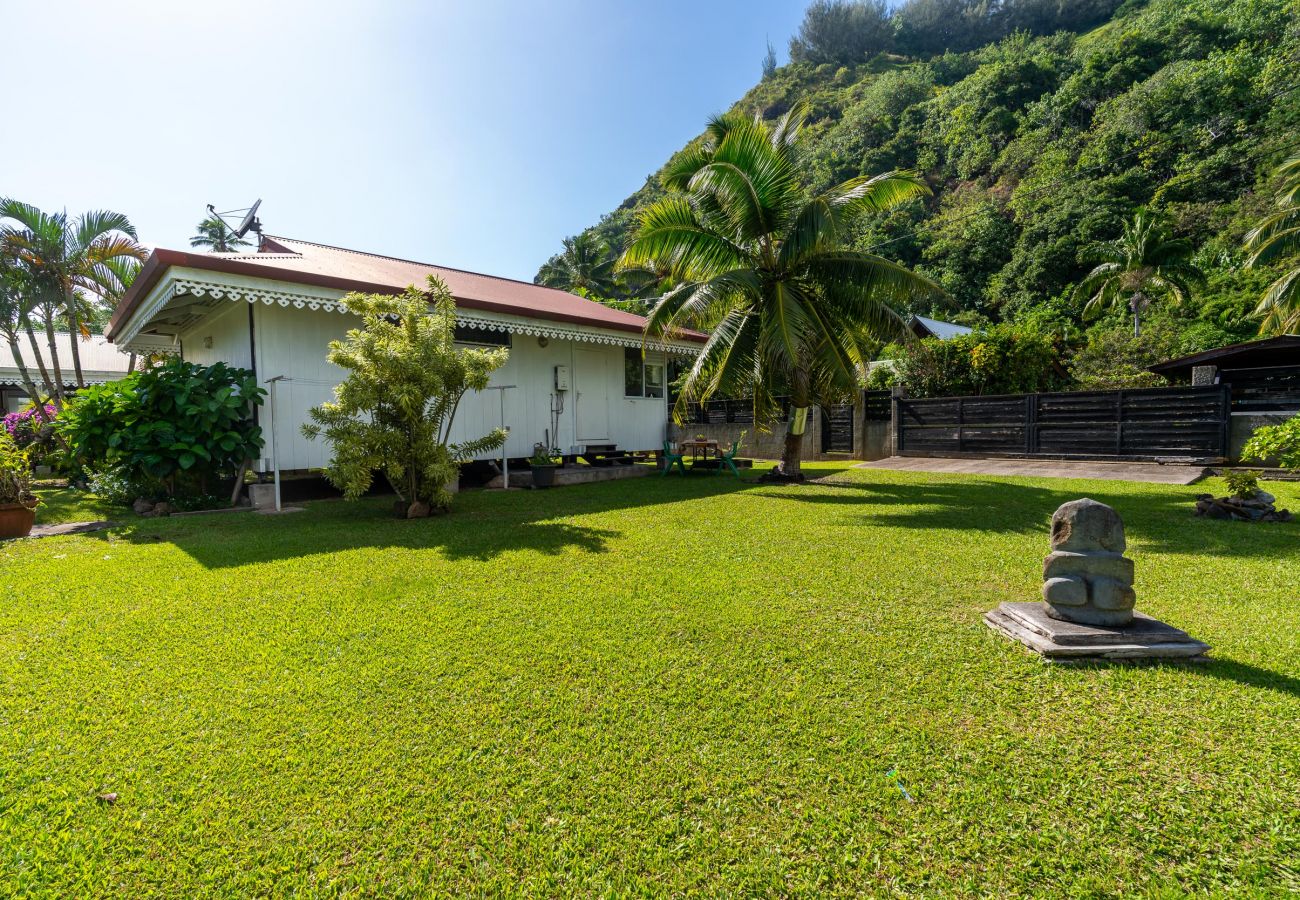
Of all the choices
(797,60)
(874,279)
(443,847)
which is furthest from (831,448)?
(797,60)

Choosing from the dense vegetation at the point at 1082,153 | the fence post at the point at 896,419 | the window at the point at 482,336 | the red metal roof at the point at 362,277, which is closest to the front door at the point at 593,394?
the red metal roof at the point at 362,277

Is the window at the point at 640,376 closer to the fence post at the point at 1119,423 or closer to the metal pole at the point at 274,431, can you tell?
the metal pole at the point at 274,431

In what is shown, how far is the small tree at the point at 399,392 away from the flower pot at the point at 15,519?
2.92m

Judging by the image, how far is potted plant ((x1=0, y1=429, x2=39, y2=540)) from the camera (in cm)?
588

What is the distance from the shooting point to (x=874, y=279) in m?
9.42

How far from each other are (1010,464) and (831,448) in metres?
5.29

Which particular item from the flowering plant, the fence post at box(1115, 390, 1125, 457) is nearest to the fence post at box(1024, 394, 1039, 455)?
the fence post at box(1115, 390, 1125, 457)

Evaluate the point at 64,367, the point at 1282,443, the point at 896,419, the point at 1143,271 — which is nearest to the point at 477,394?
the point at 1282,443

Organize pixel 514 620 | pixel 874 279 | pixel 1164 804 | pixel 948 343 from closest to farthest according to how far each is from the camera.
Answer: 1. pixel 1164 804
2. pixel 514 620
3. pixel 874 279
4. pixel 948 343

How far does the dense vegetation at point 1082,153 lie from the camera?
30.1 m

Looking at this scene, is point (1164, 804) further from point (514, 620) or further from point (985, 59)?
point (985, 59)

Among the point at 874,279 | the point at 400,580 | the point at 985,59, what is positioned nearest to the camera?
the point at 400,580

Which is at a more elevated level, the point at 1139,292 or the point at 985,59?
the point at 985,59

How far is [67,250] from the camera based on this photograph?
12758 mm
